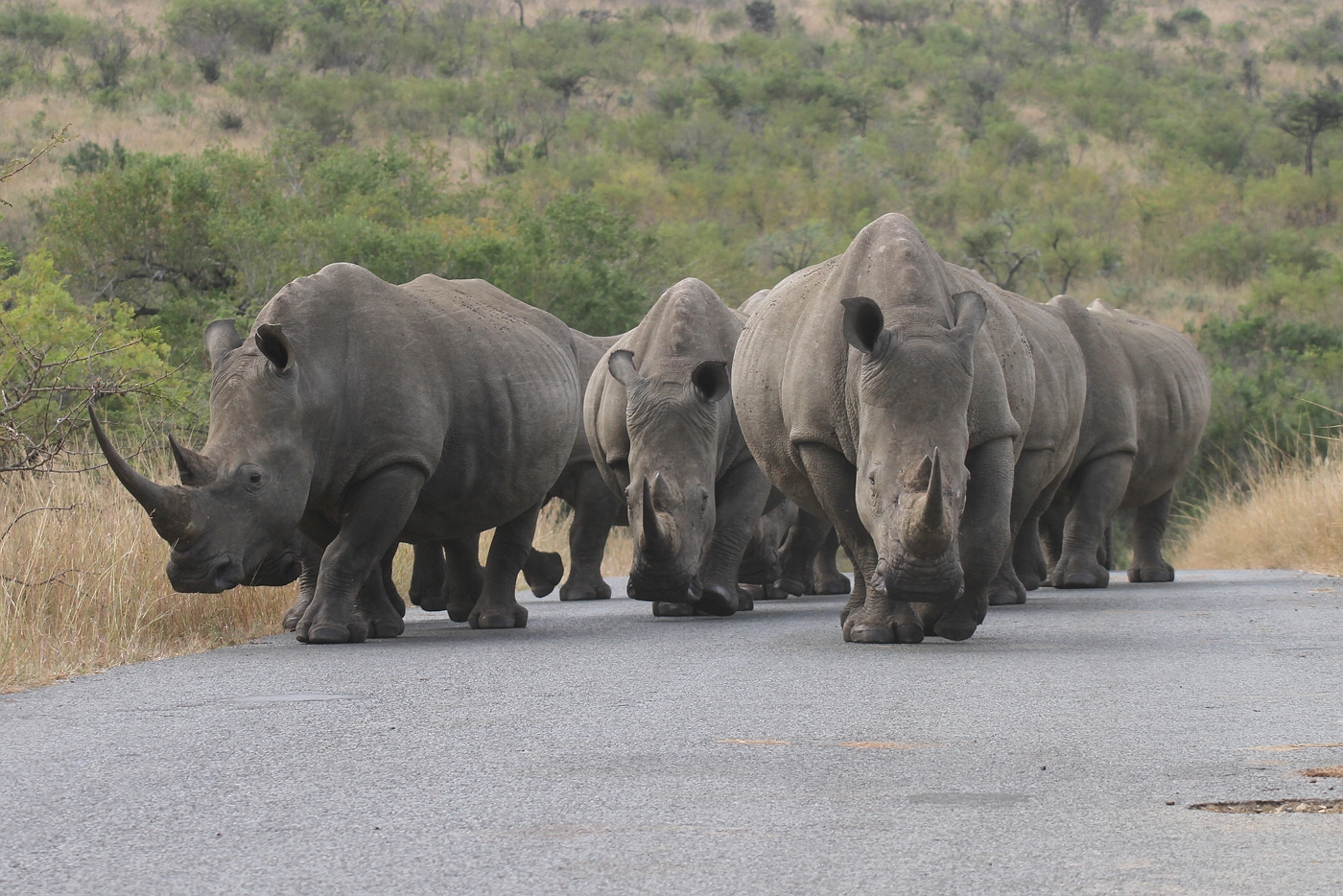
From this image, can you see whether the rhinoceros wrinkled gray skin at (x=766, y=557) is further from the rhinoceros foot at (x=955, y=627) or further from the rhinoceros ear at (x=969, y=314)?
the rhinoceros ear at (x=969, y=314)

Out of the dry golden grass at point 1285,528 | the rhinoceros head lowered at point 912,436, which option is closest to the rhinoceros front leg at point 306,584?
the rhinoceros head lowered at point 912,436

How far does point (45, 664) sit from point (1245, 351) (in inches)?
996

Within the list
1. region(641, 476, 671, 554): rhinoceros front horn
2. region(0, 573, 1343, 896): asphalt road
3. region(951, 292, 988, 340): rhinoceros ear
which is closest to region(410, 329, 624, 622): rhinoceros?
region(641, 476, 671, 554): rhinoceros front horn

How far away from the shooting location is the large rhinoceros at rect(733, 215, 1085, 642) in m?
7.00

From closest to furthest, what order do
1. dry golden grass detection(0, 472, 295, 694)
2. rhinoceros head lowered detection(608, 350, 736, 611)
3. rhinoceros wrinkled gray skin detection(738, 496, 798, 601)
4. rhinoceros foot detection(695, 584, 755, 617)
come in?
dry golden grass detection(0, 472, 295, 694) < rhinoceros head lowered detection(608, 350, 736, 611) < rhinoceros foot detection(695, 584, 755, 617) < rhinoceros wrinkled gray skin detection(738, 496, 798, 601)

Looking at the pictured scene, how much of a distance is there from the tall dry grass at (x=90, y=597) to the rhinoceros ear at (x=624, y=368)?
81.0 inches

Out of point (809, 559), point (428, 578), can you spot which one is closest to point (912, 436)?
point (428, 578)

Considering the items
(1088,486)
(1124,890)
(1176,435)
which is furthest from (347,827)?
(1176,435)

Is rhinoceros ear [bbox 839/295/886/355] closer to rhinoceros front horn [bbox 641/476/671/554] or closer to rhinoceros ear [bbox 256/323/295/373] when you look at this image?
rhinoceros front horn [bbox 641/476/671/554]

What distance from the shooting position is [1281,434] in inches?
872

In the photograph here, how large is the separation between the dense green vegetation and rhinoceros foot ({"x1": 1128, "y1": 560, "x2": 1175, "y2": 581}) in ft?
26.4

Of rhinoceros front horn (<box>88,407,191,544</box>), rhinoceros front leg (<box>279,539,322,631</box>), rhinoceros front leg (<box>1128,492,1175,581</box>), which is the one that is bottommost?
rhinoceros front leg (<box>1128,492,1175,581</box>)

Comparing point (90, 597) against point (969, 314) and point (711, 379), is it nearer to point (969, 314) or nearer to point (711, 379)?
point (711, 379)

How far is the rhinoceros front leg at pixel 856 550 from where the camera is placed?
25.1ft
